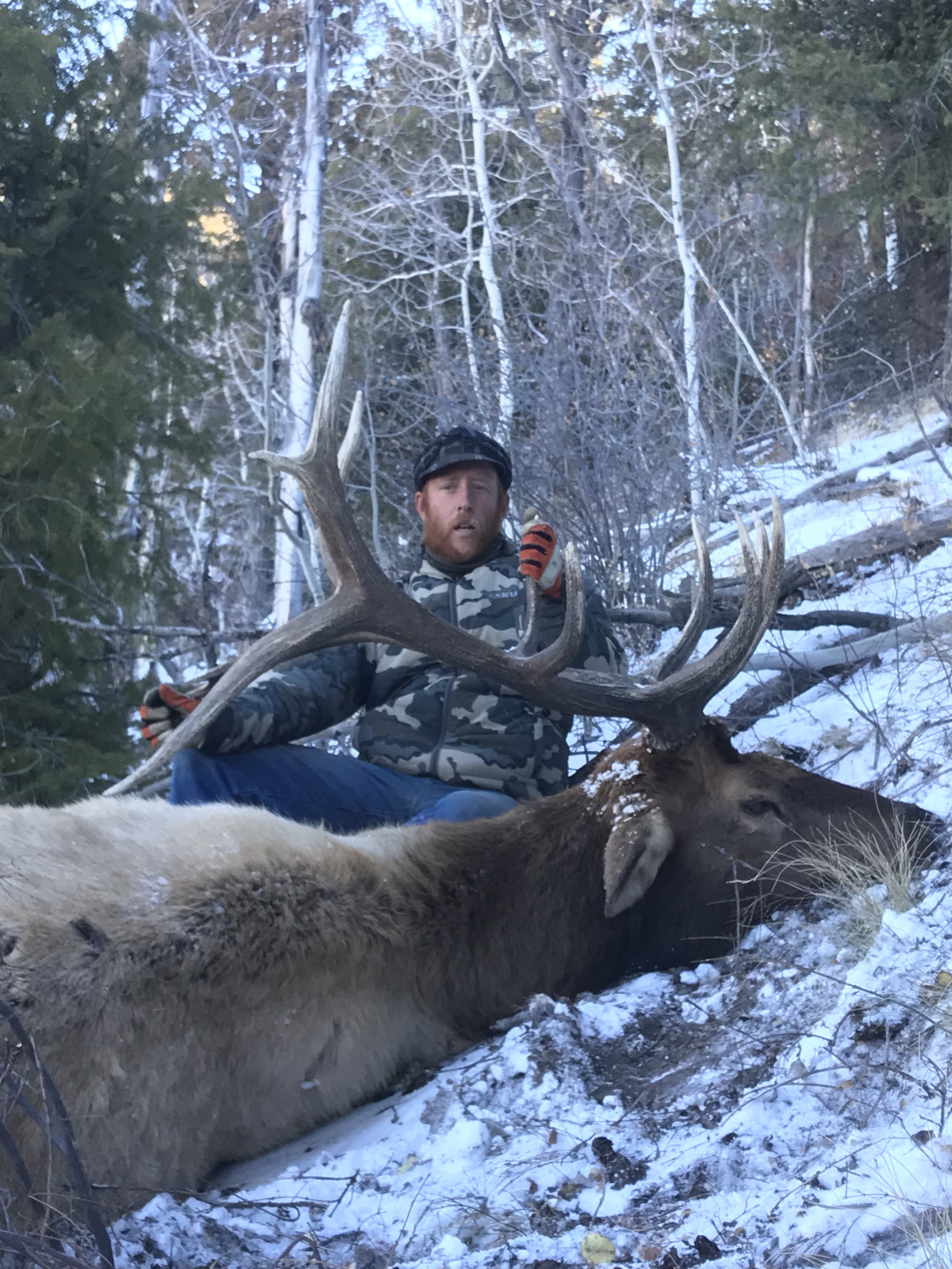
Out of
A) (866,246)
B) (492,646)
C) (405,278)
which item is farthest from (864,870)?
(866,246)

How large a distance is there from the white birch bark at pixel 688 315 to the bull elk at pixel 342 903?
316 cm

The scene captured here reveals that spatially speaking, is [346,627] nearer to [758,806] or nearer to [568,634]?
[568,634]

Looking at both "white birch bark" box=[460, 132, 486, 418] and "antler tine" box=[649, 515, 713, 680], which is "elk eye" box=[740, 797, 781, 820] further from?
"white birch bark" box=[460, 132, 486, 418]

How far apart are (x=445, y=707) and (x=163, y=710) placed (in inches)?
43.5

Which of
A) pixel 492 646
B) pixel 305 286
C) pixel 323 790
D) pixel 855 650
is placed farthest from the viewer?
pixel 305 286

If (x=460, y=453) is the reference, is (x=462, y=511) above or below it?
below

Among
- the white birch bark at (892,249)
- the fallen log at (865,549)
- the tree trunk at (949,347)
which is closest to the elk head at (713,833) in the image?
the fallen log at (865,549)

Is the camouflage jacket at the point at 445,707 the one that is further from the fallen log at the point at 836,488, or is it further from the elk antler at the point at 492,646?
the fallen log at the point at 836,488

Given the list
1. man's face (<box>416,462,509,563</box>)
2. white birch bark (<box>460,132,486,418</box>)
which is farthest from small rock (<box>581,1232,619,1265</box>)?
white birch bark (<box>460,132,486,418</box>)

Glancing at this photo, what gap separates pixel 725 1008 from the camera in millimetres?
3383

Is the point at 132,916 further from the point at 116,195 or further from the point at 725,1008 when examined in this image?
the point at 116,195

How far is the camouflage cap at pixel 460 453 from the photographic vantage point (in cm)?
511

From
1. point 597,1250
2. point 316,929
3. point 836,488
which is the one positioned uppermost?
point 836,488

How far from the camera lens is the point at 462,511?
5.10 metres
